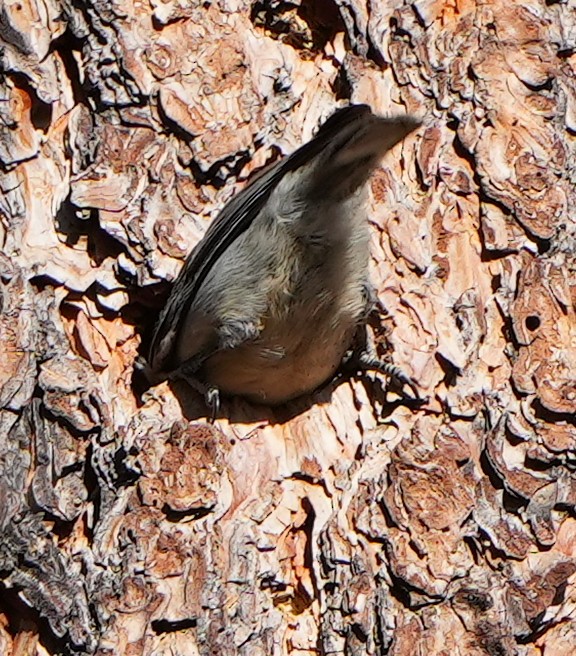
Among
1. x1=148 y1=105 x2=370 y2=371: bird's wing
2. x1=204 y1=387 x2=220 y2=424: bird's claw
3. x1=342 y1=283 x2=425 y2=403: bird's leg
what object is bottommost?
x1=204 y1=387 x2=220 y2=424: bird's claw

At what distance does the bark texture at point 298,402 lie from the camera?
7.40 ft

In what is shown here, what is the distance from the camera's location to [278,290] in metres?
2.53

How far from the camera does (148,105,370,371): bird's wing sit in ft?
7.37

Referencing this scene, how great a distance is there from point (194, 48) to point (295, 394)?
2.43ft

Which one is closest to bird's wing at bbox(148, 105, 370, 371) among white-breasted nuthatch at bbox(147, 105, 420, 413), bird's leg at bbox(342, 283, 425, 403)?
white-breasted nuthatch at bbox(147, 105, 420, 413)

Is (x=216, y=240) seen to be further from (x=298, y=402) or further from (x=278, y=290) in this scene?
(x=298, y=402)

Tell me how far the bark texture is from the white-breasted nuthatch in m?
0.05

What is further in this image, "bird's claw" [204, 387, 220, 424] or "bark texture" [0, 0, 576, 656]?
"bird's claw" [204, 387, 220, 424]

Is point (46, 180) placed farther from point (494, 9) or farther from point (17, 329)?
point (494, 9)

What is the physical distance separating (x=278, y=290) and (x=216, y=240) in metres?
0.21

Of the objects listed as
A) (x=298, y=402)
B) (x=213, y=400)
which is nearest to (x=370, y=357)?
(x=298, y=402)

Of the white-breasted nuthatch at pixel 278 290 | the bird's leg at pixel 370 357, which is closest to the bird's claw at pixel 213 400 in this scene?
the white-breasted nuthatch at pixel 278 290

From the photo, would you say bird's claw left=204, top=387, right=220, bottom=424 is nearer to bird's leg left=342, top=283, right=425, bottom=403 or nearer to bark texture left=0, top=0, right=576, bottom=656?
bark texture left=0, top=0, right=576, bottom=656

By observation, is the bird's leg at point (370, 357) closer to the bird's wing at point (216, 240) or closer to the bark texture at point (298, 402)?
the bark texture at point (298, 402)
